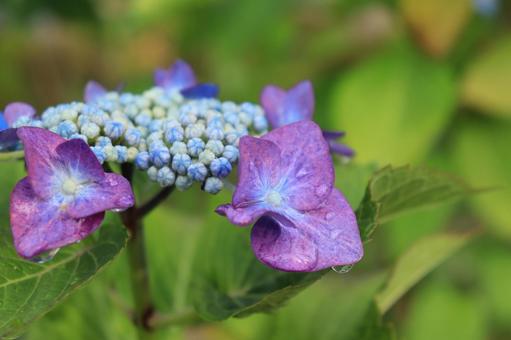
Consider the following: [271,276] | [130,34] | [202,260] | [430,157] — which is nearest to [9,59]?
[130,34]

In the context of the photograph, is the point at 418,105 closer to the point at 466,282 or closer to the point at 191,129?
the point at 466,282

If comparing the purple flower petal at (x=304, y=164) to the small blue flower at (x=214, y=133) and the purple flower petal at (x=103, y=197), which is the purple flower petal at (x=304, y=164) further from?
the purple flower petal at (x=103, y=197)

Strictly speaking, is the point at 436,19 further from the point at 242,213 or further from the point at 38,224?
the point at 38,224

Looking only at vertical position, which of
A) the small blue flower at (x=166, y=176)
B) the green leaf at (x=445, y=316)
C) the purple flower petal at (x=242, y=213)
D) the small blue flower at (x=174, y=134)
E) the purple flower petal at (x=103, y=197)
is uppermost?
the small blue flower at (x=174, y=134)

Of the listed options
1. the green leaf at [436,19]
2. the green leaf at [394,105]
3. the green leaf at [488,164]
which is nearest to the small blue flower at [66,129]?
the green leaf at [394,105]

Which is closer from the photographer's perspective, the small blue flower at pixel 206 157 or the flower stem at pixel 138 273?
the small blue flower at pixel 206 157

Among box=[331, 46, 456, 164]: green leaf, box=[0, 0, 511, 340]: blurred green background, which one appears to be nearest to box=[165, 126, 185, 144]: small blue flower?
box=[0, 0, 511, 340]: blurred green background
